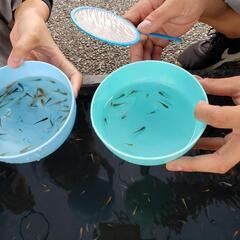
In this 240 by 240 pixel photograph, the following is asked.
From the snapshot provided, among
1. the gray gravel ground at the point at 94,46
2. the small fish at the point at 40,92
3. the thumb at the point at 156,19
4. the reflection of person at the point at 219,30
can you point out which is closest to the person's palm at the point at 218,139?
the reflection of person at the point at 219,30

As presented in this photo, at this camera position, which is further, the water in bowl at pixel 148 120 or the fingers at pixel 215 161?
the water in bowl at pixel 148 120

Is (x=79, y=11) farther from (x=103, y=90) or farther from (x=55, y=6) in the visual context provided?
(x=55, y=6)

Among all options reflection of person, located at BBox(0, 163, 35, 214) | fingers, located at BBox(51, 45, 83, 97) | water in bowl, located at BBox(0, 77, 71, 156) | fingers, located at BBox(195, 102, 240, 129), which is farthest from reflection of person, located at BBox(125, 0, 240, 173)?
reflection of person, located at BBox(0, 163, 35, 214)

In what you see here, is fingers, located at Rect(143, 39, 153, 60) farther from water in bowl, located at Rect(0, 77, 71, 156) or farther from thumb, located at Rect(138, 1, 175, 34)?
water in bowl, located at Rect(0, 77, 71, 156)

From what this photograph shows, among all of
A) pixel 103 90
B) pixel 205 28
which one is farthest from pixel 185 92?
pixel 205 28

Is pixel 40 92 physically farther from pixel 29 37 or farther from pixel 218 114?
pixel 218 114

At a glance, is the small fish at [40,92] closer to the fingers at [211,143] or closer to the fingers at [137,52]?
the fingers at [137,52]

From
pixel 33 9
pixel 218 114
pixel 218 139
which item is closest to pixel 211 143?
pixel 218 139
